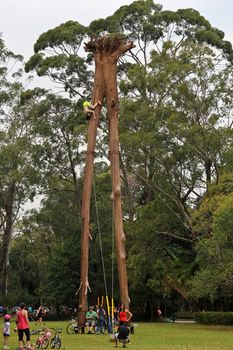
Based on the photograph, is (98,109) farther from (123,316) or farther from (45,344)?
A: (45,344)

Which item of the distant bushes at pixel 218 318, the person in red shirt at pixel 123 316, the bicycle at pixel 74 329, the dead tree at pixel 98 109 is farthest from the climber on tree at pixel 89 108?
the distant bushes at pixel 218 318

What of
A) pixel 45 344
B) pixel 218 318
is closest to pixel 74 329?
pixel 45 344

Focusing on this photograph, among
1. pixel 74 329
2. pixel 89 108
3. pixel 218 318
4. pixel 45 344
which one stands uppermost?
pixel 89 108

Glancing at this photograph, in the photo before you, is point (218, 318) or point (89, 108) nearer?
point (89, 108)

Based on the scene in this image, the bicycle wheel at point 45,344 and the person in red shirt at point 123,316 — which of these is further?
the person in red shirt at point 123,316

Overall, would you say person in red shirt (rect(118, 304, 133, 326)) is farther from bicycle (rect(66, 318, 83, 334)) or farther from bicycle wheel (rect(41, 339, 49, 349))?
bicycle (rect(66, 318, 83, 334))

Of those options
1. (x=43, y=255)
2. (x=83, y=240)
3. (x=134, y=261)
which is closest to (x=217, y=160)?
(x=134, y=261)

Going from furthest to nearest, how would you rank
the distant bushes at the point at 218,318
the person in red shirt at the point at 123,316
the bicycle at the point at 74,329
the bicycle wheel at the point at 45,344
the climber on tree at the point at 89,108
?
the distant bushes at the point at 218,318 → the bicycle at the point at 74,329 → the climber on tree at the point at 89,108 → the person in red shirt at the point at 123,316 → the bicycle wheel at the point at 45,344

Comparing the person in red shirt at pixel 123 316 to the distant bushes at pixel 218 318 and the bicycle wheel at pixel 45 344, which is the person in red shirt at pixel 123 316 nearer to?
the bicycle wheel at pixel 45 344

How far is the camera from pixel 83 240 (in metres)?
22.7

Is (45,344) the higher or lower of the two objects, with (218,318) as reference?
lower

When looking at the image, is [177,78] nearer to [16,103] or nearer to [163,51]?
[163,51]

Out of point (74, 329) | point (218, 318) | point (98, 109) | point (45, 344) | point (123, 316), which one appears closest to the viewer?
point (45, 344)

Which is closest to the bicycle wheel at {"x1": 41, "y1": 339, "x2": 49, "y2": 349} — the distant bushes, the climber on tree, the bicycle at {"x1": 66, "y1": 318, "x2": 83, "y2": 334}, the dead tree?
the dead tree
